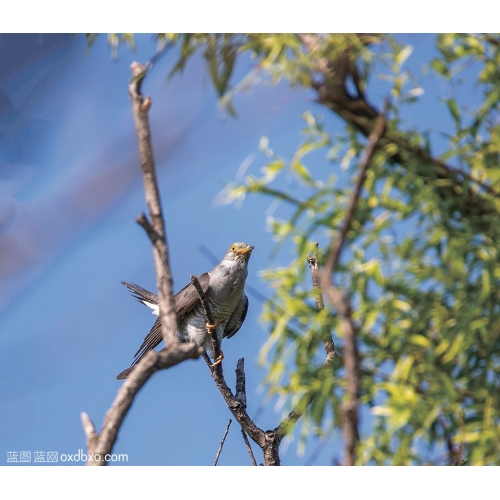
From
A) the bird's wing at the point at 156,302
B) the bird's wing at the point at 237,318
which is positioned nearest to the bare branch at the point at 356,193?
the bird's wing at the point at 156,302

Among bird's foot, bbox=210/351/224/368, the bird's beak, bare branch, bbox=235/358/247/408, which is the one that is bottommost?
bare branch, bbox=235/358/247/408

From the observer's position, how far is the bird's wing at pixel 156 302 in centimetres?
223

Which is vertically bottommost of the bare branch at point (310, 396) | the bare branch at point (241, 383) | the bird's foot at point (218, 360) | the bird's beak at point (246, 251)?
the bare branch at point (310, 396)

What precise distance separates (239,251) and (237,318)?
32 cm

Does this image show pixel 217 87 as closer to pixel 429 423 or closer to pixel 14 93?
pixel 14 93

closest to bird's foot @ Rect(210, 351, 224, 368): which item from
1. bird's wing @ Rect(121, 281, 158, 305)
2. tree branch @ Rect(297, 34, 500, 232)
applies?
bird's wing @ Rect(121, 281, 158, 305)

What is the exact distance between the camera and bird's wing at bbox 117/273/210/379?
2.23 m

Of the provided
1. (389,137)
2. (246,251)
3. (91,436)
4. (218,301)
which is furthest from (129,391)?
(218,301)

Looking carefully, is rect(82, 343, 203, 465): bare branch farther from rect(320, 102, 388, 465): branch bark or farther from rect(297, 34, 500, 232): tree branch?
rect(297, 34, 500, 232): tree branch

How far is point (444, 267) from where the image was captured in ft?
4.51

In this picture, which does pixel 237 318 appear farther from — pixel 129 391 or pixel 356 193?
pixel 356 193

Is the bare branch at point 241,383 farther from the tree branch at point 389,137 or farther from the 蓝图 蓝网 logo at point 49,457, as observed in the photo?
the tree branch at point 389,137

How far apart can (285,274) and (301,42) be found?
495 mm
